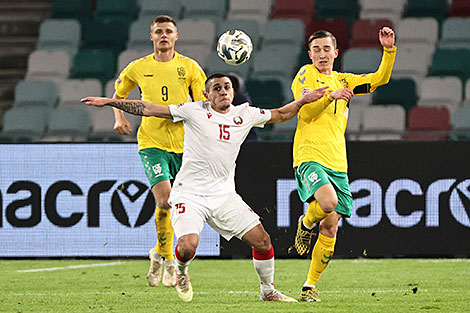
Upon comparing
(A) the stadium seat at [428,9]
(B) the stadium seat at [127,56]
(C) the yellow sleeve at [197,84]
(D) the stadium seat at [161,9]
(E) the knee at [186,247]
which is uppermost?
(D) the stadium seat at [161,9]

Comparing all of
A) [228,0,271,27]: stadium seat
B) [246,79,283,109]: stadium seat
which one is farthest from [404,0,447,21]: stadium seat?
[246,79,283,109]: stadium seat

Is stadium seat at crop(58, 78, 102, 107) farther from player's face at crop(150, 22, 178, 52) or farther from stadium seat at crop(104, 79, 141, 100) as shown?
player's face at crop(150, 22, 178, 52)

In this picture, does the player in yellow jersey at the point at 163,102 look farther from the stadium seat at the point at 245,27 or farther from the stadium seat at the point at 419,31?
the stadium seat at the point at 419,31

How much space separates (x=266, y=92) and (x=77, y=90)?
329 cm

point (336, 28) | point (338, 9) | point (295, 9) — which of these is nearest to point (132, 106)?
Answer: point (336, 28)

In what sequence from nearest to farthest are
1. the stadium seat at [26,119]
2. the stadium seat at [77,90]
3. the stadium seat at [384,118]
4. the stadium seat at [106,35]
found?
the stadium seat at [384,118], the stadium seat at [26,119], the stadium seat at [77,90], the stadium seat at [106,35]

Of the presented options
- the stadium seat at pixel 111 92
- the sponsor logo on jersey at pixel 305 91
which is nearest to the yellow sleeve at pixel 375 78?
the sponsor logo on jersey at pixel 305 91

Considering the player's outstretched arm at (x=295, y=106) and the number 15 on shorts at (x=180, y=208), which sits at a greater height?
the player's outstretched arm at (x=295, y=106)

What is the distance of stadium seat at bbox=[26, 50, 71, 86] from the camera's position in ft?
51.4

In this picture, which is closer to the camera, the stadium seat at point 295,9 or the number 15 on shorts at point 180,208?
the number 15 on shorts at point 180,208

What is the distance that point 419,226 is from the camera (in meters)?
9.80

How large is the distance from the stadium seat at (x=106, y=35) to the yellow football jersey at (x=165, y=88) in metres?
8.42

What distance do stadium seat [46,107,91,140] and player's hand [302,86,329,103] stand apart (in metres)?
7.92

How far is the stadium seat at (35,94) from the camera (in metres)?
15.0
